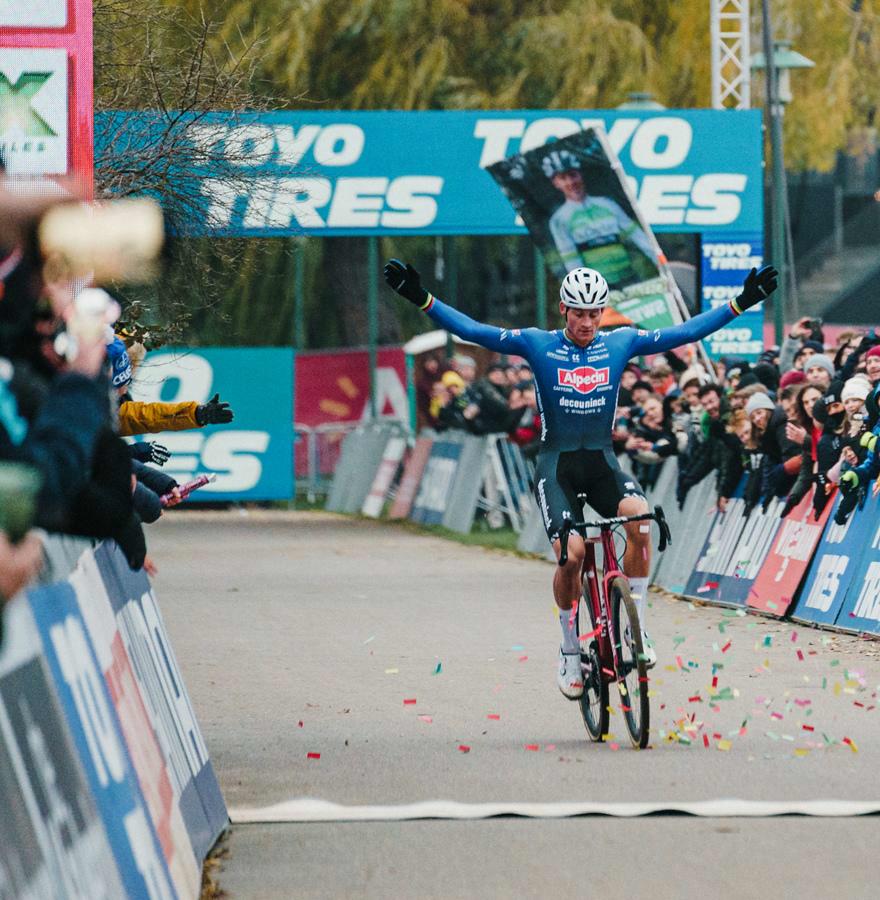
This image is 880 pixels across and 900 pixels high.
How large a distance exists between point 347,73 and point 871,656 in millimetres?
24377

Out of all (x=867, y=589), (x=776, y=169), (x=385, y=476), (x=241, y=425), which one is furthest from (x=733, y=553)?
(x=241, y=425)

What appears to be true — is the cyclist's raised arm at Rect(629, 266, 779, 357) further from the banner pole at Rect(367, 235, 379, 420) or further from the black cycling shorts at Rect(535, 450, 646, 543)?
the banner pole at Rect(367, 235, 379, 420)

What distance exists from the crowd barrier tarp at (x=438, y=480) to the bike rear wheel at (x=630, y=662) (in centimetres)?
1917

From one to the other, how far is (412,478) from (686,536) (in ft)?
42.6

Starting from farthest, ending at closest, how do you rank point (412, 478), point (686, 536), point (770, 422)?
point (412, 478) → point (686, 536) → point (770, 422)

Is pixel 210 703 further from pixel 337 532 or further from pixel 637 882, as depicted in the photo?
pixel 337 532

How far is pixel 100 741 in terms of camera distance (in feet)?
18.1

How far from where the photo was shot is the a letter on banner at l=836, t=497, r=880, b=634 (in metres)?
14.1

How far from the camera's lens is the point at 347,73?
1420 inches

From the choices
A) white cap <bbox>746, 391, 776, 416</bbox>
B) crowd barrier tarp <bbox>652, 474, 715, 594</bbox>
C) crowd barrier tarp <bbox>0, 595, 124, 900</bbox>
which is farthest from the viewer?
crowd barrier tarp <bbox>652, 474, 715, 594</bbox>

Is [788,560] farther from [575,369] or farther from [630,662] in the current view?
[630,662]

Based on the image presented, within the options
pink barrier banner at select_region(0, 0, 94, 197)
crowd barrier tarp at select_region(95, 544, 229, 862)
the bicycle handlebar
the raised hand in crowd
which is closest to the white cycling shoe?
the bicycle handlebar

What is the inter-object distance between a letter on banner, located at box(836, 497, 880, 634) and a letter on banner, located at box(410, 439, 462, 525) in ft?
48.1

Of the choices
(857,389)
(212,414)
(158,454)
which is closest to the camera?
(212,414)
